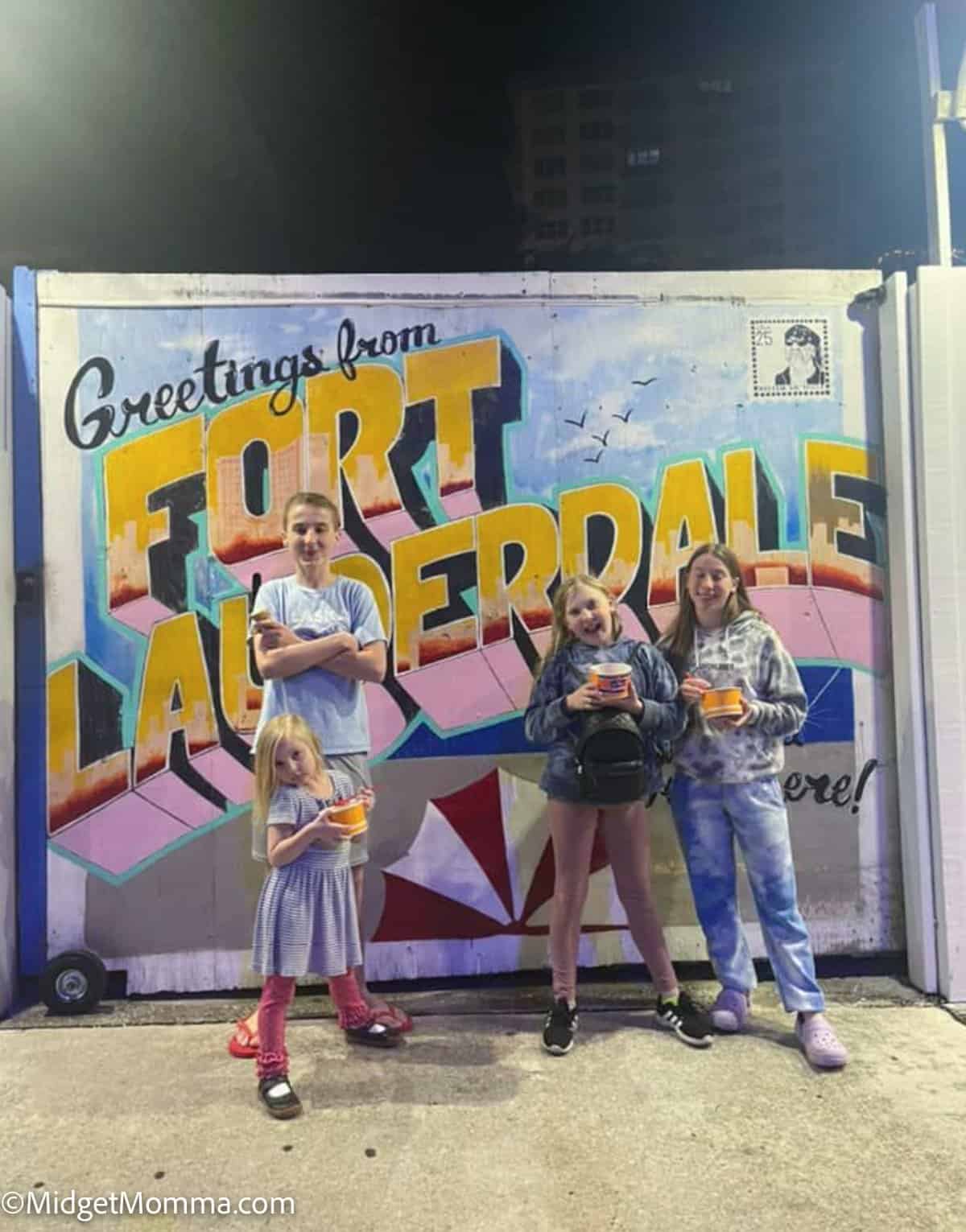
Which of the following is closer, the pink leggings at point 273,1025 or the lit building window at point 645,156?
the pink leggings at point 273,1025

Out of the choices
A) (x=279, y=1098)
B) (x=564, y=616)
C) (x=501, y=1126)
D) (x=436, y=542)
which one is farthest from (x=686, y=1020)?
(x=436, y=542)

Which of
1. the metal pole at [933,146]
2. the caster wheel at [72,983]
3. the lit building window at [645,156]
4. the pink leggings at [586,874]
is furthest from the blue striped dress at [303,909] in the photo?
the lit building window at [645,156]

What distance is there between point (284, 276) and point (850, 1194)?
4161 mm

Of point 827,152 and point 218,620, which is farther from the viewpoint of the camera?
point 827,152

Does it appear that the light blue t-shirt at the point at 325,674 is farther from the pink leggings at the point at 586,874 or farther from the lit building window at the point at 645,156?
the lit building window at the point at 645,156

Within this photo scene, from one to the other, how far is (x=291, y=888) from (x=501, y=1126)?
3.45 feet

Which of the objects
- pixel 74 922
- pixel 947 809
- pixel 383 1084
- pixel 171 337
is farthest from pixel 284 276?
pixel 947 809

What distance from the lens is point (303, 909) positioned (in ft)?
9.32

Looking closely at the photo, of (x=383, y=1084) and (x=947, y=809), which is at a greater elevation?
(x=947, y=809)

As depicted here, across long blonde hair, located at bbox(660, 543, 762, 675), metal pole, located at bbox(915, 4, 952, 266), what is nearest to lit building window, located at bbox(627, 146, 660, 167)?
metal pole, located at bbox(915, 4, 952, 266)

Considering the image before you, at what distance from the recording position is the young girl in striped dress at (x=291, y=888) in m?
2.79

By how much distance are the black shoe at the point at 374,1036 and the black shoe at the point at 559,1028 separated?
0.60 metres

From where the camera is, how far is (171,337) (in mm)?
3840

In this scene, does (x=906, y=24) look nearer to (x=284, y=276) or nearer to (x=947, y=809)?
(x=284, y=276)
